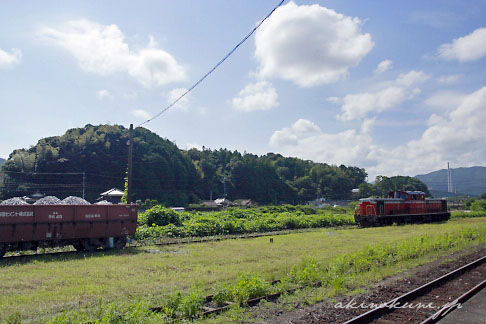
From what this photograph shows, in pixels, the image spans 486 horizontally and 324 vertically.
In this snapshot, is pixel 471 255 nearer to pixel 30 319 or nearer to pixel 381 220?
pixel 30 319

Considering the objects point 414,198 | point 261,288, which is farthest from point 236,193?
point 261,288

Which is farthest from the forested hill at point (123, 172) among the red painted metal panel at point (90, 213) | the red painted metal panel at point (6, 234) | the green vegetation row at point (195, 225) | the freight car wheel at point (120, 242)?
the red painted metal panel at point (6, 234)

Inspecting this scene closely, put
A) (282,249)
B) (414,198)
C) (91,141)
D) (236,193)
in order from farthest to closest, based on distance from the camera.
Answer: (236,193) < (91,141) < (414,198) < (282,249)

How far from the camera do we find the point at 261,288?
10.1 metres

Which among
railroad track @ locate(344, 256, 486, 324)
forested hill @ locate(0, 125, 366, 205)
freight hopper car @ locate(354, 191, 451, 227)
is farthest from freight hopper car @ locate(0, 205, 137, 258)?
forested hill @ locate(0, 125, 366, 205)

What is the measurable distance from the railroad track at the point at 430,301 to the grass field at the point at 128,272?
266 cm

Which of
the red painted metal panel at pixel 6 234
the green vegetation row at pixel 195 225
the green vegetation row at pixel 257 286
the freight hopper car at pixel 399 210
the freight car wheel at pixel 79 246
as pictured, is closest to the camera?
the green vegetation row at pixel 257 286

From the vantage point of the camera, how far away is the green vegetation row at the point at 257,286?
7.64 meters

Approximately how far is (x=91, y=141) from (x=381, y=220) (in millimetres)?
75599

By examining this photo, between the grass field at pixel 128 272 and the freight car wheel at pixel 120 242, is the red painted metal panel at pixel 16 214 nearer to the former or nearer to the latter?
the grass field at pixel 128 272

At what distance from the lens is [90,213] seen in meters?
18.8

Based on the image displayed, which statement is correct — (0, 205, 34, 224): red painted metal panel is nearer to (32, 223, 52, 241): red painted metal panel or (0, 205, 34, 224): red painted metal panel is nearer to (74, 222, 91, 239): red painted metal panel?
(32, 223, 52, 241): red painted metal panel

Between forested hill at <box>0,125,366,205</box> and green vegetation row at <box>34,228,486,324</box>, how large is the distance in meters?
72.4

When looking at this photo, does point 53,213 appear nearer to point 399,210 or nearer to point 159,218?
point 159,218
